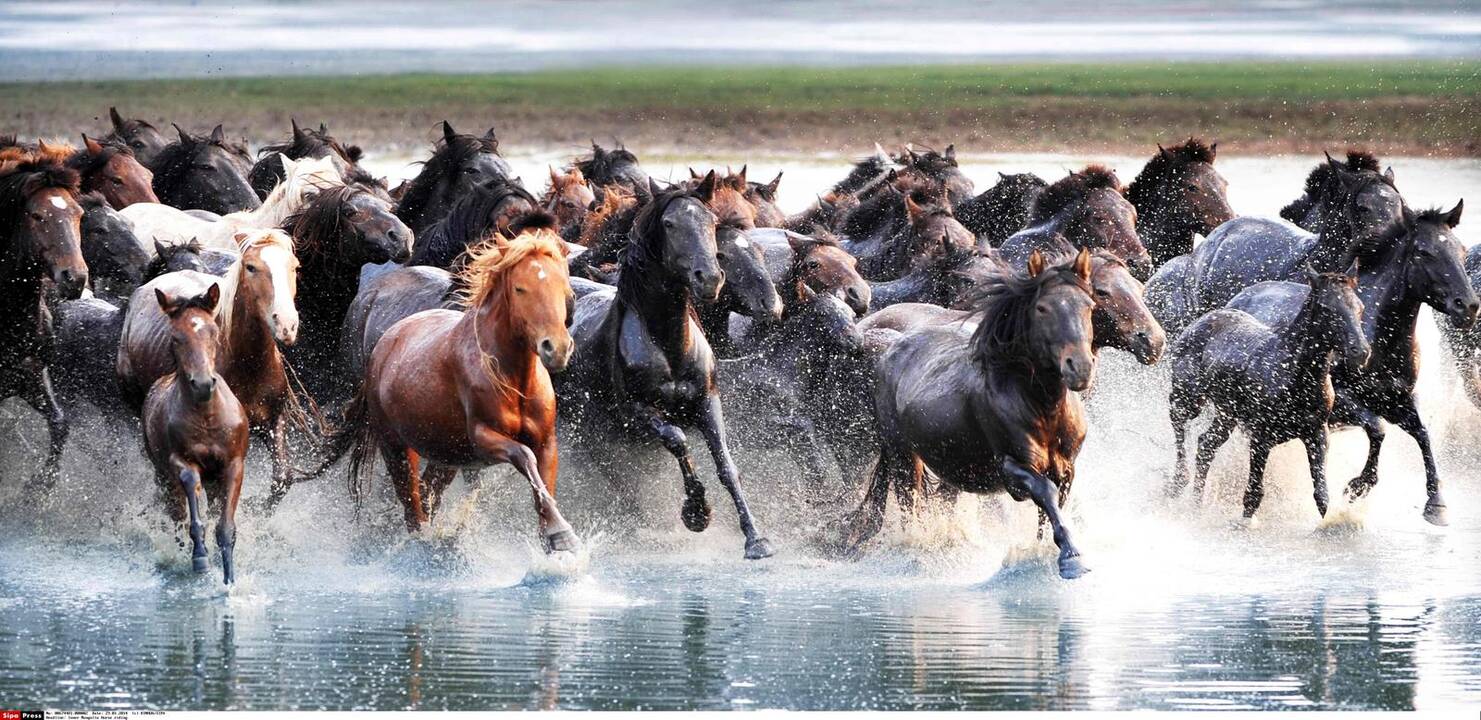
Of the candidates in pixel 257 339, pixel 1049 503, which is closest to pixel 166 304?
pixel 257 339

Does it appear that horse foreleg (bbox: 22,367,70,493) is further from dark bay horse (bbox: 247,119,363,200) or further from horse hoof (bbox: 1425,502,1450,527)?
horse hoof (bbox: 1425,502,1450,527)

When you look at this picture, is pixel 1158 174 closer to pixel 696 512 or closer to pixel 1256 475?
pixel 1256 475

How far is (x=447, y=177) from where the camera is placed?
1214 cm

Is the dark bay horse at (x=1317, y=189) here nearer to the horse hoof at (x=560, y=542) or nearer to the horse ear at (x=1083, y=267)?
the horse ear at (x=1083, y=267)

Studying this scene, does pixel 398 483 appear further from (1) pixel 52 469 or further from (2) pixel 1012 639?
(2) pixel 1012 639

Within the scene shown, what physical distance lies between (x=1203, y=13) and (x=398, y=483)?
3400 centimetres

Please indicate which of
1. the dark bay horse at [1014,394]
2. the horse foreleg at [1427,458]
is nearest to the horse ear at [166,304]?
the dark bay horse at [1014,394]

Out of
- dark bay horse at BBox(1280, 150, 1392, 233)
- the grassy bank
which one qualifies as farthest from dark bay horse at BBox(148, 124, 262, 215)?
the grassy bank

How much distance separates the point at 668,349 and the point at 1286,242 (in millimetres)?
4359

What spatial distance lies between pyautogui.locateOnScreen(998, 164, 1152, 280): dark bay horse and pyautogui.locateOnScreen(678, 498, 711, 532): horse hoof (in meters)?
3.62

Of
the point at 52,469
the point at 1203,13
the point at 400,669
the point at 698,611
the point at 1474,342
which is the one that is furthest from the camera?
the point at 1203,13

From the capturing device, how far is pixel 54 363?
11055mm

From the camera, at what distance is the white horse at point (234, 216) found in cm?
1148

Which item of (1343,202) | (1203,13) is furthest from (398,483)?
(1203,13)
